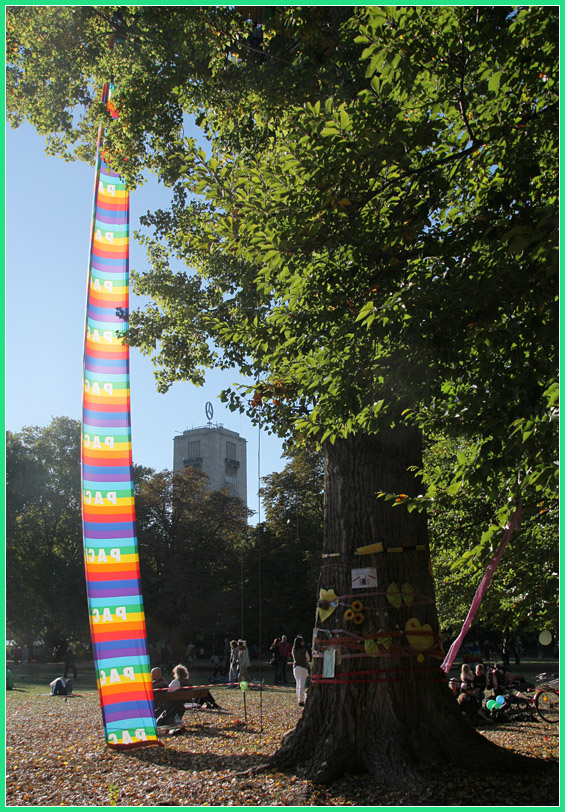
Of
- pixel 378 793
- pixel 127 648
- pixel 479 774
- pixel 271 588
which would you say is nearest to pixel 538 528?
pixel 479 774

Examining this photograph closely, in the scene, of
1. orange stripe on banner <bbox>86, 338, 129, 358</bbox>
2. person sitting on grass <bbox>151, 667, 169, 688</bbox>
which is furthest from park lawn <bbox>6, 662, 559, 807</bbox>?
orange stripe on banner <bbox>86, 338, 129, 358</bbox>

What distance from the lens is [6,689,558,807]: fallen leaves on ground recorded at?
604 cm

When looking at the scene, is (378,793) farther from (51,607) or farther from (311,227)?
(51,607)

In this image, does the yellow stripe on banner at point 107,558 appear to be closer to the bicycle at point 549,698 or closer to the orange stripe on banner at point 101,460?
the orange stripe on banner at point 101,460

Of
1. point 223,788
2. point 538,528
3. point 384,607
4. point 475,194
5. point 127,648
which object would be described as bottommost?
point 223,788

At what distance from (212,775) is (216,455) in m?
85.4

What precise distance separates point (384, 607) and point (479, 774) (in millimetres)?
1823

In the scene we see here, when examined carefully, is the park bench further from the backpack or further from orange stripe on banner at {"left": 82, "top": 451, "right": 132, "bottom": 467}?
the backpack

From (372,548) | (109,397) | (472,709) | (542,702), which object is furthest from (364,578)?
(542,702)

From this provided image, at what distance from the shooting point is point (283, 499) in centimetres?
3975

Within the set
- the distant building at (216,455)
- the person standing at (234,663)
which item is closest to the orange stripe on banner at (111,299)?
the person standing at (234,663)

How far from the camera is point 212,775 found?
731cm

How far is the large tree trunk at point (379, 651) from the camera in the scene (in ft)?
22.1

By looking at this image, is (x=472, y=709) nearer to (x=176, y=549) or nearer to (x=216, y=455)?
(x=176, y=549)
